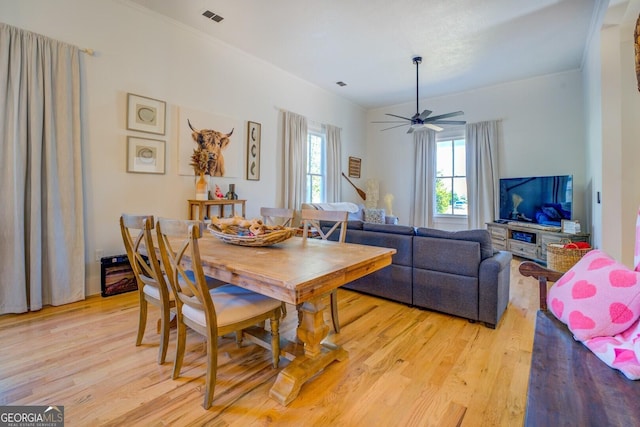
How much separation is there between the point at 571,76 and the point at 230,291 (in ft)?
19.6

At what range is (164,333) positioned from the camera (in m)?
1.79

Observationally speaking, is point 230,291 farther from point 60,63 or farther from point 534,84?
point 534,84

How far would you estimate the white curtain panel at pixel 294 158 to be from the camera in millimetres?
4875

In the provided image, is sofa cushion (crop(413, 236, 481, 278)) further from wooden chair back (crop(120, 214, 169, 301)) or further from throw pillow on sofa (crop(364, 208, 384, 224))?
throw pillow on sofa (crop(364, 208, 384, 224))

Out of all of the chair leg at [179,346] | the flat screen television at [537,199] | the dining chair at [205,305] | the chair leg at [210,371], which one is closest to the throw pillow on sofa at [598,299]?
the dining chair at [205,305]

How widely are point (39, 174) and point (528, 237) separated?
602 cm

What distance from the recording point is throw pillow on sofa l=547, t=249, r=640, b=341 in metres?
1.16

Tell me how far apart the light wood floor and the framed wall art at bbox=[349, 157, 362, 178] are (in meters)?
4.41

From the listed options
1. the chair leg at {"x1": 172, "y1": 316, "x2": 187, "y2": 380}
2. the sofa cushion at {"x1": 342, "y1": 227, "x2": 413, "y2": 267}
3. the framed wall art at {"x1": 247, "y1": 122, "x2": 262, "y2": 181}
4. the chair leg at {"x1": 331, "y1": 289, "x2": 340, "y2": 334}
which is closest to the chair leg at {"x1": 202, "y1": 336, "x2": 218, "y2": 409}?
the chair leg at {"x1": 172, "y1": 316, "x2": 187, "y2": 380}

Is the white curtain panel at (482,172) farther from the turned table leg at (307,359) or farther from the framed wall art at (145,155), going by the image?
the framed wall art at (145,155)

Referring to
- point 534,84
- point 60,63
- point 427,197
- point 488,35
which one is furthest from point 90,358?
point 534,84

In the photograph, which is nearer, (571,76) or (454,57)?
(454,57)

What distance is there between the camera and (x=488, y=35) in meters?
3.61

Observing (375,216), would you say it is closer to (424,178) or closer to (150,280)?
(424,178)
